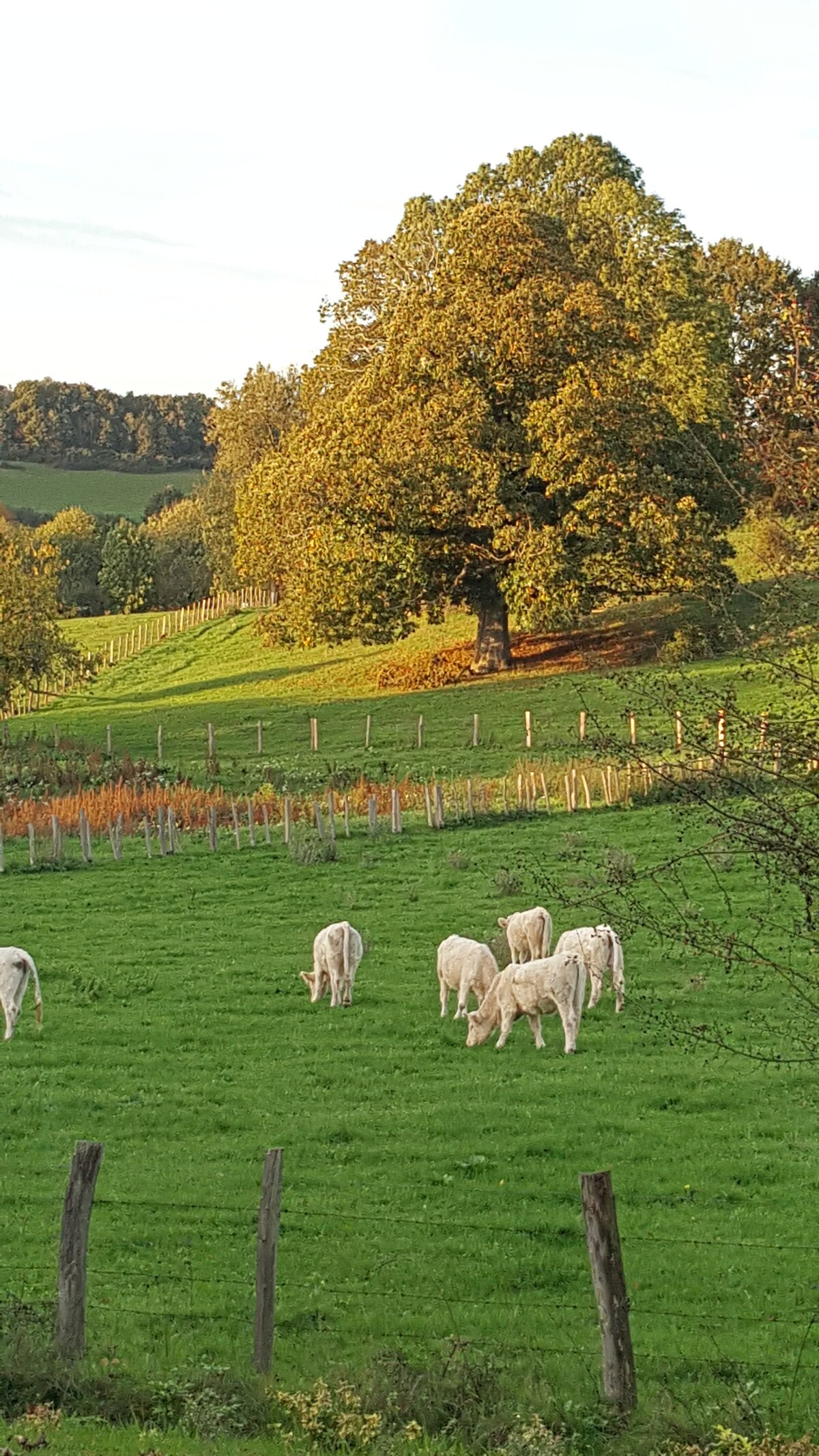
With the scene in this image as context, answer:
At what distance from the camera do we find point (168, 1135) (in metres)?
18.3

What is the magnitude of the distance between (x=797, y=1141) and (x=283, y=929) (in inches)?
539

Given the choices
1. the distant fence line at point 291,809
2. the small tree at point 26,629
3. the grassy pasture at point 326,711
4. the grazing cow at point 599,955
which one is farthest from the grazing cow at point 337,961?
the small tree at point 26,629

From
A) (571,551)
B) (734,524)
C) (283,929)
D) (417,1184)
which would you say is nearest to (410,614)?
(571,551)

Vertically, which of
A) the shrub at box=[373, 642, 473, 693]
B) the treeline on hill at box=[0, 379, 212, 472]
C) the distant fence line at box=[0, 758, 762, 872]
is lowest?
the distant fence line at box=[0, 758, 762, 872]

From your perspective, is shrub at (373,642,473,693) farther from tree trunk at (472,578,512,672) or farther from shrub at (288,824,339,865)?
shrub at (288,824,339,865)

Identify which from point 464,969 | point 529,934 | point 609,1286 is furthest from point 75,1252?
point 529,934

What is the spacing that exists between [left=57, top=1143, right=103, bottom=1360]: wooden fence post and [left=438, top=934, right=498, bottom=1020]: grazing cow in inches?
434

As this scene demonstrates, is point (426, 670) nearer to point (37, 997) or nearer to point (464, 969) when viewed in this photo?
point (464, 969)

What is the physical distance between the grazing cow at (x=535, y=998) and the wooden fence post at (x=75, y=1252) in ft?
32.7

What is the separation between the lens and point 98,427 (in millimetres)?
185500

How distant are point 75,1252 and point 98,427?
595 feet

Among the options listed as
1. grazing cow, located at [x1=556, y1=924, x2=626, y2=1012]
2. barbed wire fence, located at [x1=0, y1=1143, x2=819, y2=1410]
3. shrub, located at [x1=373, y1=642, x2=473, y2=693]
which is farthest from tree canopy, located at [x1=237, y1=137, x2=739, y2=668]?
barbed wire fence, located at [x1=0, y1=1143, x2=819, y2=1410]

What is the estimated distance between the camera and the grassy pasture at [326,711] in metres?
47.9

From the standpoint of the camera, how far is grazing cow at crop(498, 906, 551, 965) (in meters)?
24.7
